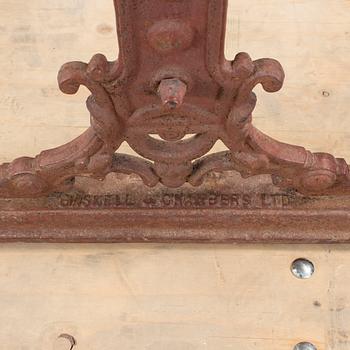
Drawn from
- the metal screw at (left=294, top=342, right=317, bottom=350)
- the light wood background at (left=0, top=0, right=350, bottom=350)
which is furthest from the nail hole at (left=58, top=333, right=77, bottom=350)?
the metal screw at (left=294, top=342, right=317, bottom=350)

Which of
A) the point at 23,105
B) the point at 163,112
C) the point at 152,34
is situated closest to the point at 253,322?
the point at 163,112

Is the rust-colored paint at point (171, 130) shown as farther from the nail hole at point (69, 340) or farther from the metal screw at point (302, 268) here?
the nail hole at point (69, 340)

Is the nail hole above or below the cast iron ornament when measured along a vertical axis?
below

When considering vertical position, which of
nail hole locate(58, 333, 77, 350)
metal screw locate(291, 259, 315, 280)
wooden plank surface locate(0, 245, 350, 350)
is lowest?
nail hole locate(58, 333, 77, 350)

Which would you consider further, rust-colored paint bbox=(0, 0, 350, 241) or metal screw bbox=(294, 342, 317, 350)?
metal screw bbox=(294, 342, 317, 350)

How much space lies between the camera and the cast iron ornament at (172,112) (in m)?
0.85

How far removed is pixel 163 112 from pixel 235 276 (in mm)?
368

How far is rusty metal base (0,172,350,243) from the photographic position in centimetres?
117

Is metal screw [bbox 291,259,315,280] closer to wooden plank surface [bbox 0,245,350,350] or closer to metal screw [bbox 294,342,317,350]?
wooden plank surface [bbox 0,245,350,350]

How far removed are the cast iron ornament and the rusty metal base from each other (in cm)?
3

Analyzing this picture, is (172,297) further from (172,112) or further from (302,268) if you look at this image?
(172,112)

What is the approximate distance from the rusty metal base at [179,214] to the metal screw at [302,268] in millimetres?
38

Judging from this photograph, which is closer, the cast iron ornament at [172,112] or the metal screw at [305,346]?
the cast iron ornament at [172,112]

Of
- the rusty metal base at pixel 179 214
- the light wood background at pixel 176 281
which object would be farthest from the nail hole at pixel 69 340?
the rusty metal base at pixel 179 214
